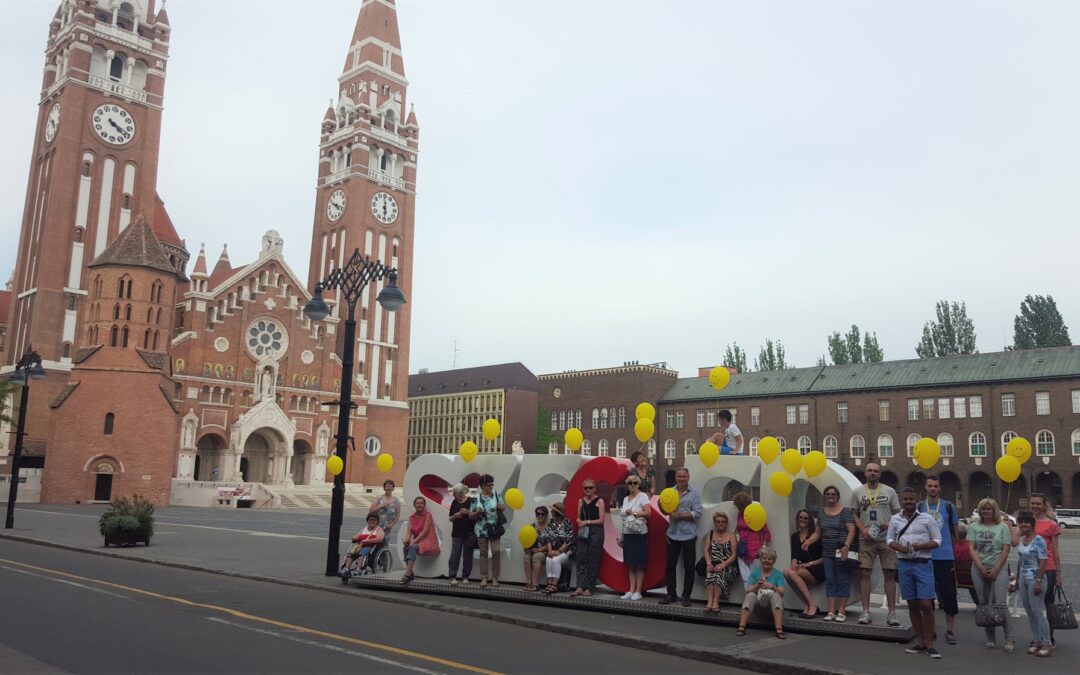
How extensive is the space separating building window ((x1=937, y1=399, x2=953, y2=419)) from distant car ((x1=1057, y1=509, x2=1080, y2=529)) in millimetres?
10097

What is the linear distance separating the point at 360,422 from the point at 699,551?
57.0 meters

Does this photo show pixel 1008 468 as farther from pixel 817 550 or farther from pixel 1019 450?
pixel 817 550

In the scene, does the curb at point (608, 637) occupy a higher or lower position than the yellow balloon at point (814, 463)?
lower

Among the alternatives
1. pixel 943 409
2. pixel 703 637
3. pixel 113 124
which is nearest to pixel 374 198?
pixel 113 124

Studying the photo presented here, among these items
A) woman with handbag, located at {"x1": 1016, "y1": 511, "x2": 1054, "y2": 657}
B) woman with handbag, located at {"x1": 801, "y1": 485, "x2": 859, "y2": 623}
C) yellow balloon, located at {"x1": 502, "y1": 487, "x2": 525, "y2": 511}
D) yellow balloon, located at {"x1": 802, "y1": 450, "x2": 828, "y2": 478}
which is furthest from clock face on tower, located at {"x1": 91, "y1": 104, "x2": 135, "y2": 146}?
woman with handbag, located at {"x1": 1016, "y1": 511, "x2": 1054, "y2": 657}

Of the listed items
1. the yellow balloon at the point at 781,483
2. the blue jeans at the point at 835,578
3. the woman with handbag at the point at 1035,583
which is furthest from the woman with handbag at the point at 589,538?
the woman with handbag at the point at 1035,583

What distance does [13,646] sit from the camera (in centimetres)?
850

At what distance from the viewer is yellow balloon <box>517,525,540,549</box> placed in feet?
43.5

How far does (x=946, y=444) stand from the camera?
186 feet

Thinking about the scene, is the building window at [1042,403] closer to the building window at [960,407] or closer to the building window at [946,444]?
the building window at [960,407]

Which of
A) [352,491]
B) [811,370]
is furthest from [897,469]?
[352,491]

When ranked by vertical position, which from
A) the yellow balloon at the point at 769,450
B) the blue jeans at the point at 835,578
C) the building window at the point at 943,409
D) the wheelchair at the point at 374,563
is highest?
the building window at the point at 943,409

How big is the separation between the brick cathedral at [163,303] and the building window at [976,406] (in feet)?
144

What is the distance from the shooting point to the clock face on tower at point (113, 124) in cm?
5672
